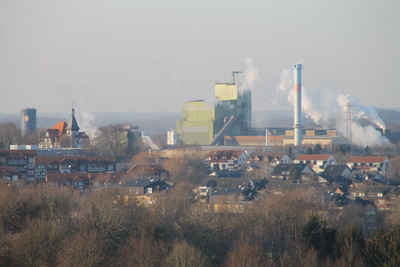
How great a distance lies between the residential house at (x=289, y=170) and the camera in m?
47.6

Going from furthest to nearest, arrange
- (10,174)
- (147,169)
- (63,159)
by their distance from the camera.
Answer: (63,159) < (147,169) < (10,174)

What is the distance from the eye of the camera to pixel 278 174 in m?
49.8

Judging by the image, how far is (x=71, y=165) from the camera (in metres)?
50.0

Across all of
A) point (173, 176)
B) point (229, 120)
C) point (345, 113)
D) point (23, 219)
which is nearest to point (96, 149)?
point (173, 176)

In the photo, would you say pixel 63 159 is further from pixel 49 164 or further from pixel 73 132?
pixel 73 132

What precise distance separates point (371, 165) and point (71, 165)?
1893cm

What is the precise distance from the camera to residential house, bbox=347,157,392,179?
53406 mm

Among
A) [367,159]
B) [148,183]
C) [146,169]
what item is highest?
[367,159]

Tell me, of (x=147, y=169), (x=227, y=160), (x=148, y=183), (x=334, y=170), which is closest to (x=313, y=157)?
(x=227, y=160)

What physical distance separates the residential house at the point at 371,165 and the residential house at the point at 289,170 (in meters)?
5.00

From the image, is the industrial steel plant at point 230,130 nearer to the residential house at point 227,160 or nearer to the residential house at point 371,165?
the residential house at point 227,160

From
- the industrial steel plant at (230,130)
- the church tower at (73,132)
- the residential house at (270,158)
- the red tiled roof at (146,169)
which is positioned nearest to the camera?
the red tiled roof at (146,169)

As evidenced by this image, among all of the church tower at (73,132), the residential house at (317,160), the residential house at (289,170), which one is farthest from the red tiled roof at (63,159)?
the residential house at (317,160)

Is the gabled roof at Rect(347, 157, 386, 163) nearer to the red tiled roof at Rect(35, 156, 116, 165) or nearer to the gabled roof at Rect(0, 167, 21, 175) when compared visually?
the red tiled roof at Rect(35, 156, 116, 165)
